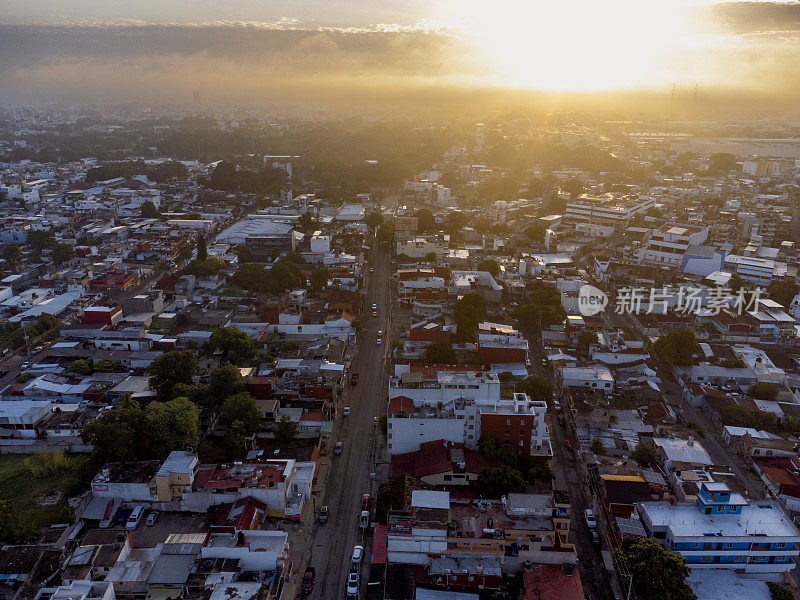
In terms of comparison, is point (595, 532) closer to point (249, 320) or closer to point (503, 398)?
point (503, 398)

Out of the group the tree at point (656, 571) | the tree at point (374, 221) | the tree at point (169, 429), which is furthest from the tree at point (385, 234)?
the tree at point (656, 571)

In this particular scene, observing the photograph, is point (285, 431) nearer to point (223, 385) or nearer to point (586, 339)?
point (223, 385)

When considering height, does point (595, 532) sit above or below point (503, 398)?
below

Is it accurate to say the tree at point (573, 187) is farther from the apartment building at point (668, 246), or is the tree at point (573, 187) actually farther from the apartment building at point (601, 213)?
the apartment building at point (668, 246)

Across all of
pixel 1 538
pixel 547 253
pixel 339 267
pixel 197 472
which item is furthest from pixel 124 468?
pixel 547 253

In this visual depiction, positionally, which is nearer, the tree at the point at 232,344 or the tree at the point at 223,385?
the tree at the point at 223,385
